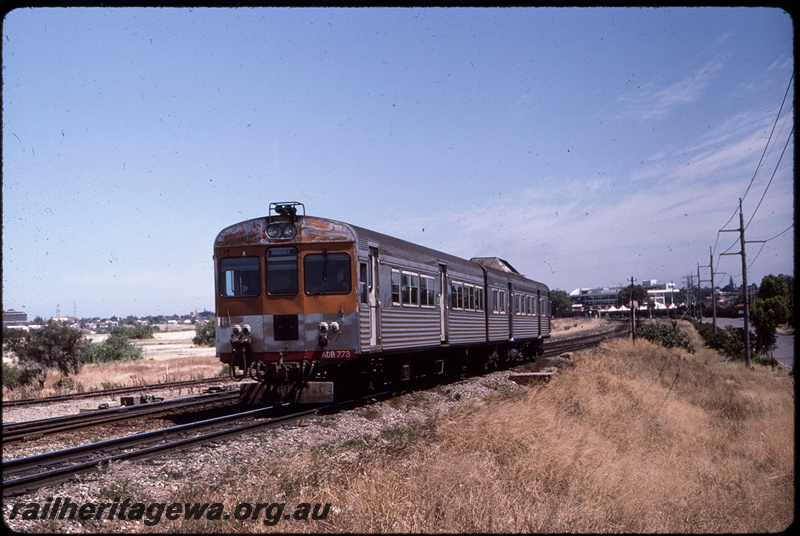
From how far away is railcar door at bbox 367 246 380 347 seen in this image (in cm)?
1236

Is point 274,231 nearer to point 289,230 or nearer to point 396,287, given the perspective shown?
point 289,230

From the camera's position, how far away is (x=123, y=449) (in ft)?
28.1

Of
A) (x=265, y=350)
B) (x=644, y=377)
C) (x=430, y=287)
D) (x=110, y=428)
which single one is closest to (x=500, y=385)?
(x=430, y=287)

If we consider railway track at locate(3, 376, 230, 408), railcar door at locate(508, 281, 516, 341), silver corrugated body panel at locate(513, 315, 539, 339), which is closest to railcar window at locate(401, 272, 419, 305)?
railway track at locate(3, 376, 230, 408)

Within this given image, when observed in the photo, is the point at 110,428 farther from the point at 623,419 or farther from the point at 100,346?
the point at 100,346

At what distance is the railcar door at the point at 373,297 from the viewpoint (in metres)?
12.4

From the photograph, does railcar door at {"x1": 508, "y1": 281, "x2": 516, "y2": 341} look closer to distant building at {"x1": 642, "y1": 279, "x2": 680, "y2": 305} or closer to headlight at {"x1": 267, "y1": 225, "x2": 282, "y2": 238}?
headlight at {"x1": 267, "y1": 225, "x2": 282, "y2": 238}

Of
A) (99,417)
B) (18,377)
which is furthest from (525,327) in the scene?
(18,377)

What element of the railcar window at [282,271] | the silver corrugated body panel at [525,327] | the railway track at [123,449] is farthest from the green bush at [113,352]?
the railway track at [123,449]

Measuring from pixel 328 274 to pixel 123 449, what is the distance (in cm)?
470

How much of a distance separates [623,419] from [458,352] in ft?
22.8

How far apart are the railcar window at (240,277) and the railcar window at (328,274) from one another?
992 millimetres

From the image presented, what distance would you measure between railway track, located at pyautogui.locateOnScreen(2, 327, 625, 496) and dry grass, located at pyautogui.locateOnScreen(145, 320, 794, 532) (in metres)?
1.52

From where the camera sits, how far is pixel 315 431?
986 cm
